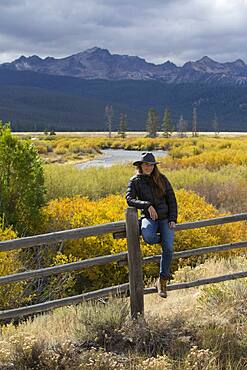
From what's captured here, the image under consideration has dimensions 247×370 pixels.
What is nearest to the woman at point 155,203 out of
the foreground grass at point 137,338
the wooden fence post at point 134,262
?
the wooden fence post at point 134,262

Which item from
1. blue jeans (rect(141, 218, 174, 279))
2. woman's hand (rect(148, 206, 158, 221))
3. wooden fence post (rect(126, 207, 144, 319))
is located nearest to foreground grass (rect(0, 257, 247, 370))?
wooden fence post (rect(126, 207, 144, 319))

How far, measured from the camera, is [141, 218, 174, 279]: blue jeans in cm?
559

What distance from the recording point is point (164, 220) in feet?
18.6

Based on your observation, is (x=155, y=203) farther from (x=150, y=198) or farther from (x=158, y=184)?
(x=158, y=184)

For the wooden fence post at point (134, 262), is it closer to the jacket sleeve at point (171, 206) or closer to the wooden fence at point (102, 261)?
the wooden fence at point (102, 261)

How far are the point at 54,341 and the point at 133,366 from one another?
0.91 metres

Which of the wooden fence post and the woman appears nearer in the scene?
the wooden fence post

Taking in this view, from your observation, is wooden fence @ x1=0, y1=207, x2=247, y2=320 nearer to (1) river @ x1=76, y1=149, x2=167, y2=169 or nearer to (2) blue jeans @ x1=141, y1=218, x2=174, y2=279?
(2) blue jeans @ x1=141, y1=218, x2=174, y2=279

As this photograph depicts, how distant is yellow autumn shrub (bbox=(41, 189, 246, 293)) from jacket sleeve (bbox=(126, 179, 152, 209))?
16.6 feet

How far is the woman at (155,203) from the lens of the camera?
18.5 feet

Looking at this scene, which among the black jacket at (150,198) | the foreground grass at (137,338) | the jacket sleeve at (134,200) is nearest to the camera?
the foreground grass at (137,338)

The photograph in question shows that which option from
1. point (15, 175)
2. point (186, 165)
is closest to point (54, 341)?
point (15, 175)

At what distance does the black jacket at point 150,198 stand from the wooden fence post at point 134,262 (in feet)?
0.85

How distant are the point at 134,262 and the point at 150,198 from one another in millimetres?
733
